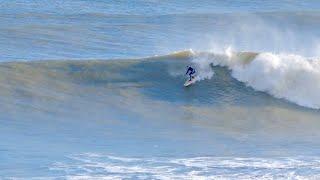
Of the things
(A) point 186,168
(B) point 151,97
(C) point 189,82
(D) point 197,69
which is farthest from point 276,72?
(A) point 186,168

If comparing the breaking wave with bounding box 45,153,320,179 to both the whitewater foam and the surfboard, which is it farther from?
the surfboard

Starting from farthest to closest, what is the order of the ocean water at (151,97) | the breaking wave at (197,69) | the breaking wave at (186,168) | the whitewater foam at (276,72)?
the whitewater foam at (276,72), the breaking wave at (197,69), the ocean water at (151,97), the breaking wave at (186,168)

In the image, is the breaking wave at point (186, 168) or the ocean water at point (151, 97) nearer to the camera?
the breaking wave at point (186, 168)

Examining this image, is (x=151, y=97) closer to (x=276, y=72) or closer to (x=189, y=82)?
(x=189, y=82)

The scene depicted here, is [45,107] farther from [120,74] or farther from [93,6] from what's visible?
[93,6]

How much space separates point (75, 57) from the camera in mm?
22859

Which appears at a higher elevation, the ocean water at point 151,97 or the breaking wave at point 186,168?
the ocean water at point 151,97

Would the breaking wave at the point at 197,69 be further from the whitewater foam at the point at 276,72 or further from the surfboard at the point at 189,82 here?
the surfboard at the point at 189,82

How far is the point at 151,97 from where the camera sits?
1933 centimetres

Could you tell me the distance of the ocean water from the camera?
1346 centimetres

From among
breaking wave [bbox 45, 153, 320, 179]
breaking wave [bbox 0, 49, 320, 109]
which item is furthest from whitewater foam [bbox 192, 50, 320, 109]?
breaking wave [bbox 45, 153, 320, 179]

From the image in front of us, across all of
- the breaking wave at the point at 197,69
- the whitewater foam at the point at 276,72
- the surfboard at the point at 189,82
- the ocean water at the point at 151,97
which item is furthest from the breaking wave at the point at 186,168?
the surfboard at the point at 189,82

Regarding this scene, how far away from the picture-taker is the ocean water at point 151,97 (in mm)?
13461

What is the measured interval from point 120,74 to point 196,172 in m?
8.17
